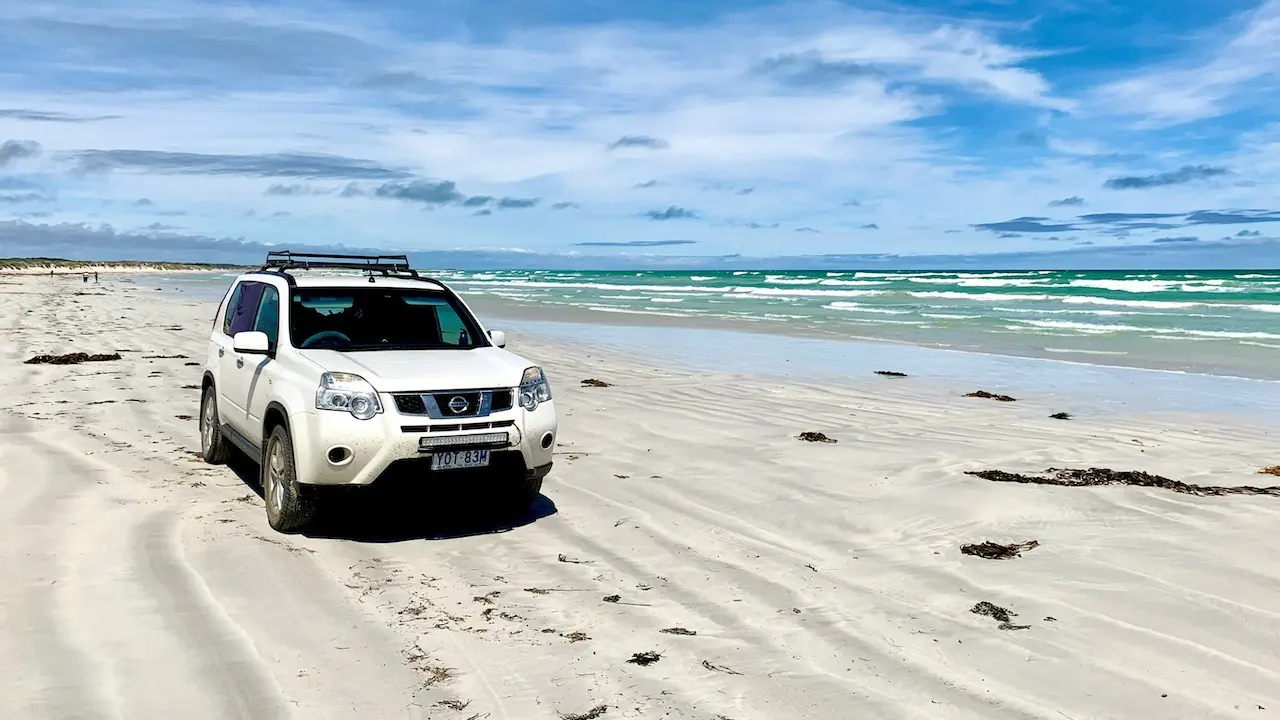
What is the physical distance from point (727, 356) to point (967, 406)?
268 inches

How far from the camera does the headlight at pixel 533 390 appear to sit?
5.95 metres

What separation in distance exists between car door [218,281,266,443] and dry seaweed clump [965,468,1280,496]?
5728 millimetres

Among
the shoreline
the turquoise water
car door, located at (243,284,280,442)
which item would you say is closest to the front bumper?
car door, located at (243,284,280,442)

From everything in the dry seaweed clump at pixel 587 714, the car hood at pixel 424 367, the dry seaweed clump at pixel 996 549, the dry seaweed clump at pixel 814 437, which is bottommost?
the dry seaweed clump at pixel 587 714

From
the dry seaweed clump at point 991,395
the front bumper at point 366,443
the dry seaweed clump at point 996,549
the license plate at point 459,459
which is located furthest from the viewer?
the dry seaweed clump at point 991,395

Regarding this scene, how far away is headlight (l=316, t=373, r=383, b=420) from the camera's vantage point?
5512 mm

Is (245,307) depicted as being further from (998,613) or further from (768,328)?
(768,328)

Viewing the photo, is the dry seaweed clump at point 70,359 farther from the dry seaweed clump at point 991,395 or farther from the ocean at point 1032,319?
the ocean at point 1032,319

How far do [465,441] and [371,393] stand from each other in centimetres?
62

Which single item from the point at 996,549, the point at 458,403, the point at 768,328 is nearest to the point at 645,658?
the point at 458,403

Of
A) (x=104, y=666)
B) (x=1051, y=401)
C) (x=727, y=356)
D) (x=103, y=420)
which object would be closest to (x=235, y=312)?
(x=103, y=420)

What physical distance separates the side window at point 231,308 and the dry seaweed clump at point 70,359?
26.3ft

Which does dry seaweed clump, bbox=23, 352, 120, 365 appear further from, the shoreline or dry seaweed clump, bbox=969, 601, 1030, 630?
the shoreline

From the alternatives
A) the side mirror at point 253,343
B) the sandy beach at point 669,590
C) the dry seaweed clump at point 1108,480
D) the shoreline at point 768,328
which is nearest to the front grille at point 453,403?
the sandy beach at point 669,590
